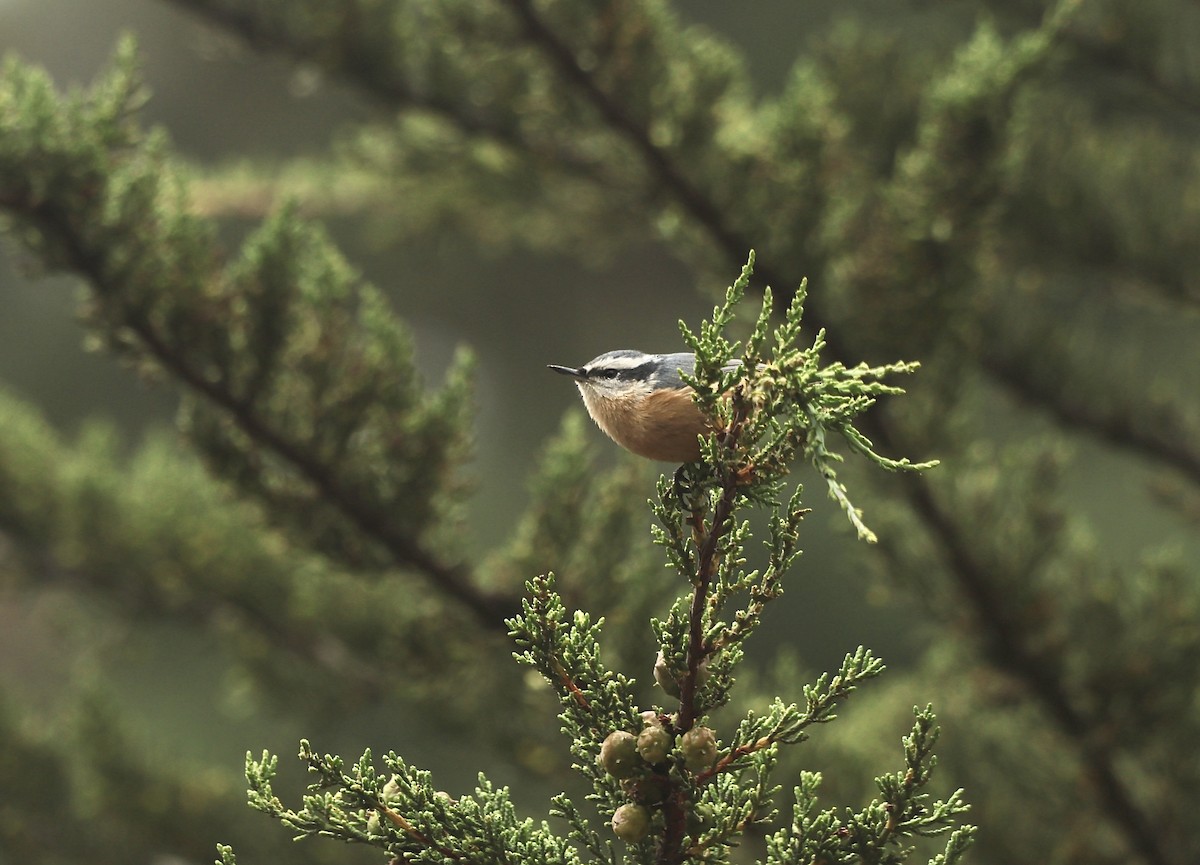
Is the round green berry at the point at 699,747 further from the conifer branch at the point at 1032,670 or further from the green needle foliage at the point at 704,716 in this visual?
the conifer branch at the point at 1032,670

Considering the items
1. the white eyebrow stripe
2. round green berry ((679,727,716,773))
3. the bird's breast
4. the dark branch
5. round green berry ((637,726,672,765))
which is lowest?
round green berry ((679,727,716,773))

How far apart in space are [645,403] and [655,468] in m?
1.31

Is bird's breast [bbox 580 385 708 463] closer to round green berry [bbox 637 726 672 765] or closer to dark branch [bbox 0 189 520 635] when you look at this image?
round green berry [bbox 637 726 672 765]

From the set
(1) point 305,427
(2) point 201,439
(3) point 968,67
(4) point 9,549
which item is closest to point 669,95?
(3) point 968,67

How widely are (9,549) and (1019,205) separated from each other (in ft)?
9.07

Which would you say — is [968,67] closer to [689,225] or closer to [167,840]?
[689,225]

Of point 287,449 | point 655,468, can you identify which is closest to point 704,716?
point 287,449

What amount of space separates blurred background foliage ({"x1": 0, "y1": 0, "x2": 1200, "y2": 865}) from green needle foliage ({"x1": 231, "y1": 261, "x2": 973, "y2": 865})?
33.5 inches

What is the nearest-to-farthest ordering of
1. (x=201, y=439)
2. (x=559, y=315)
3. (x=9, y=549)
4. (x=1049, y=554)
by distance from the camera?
(x=201, y=439) → (x=1049, y=554) → (x=9, y=549) → (x=559, y=315)

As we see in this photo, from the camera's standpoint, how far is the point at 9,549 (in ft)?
9.80

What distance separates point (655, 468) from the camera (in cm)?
269

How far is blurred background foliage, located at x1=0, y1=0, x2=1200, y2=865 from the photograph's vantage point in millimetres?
2324

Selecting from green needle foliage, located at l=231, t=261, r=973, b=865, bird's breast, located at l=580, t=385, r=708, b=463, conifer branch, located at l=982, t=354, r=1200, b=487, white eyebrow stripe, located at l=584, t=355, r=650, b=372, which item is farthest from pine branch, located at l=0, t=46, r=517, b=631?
conifer branch, located at l=982, t=354, r=1200, b=487

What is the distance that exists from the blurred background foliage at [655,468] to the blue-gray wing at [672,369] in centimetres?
61
